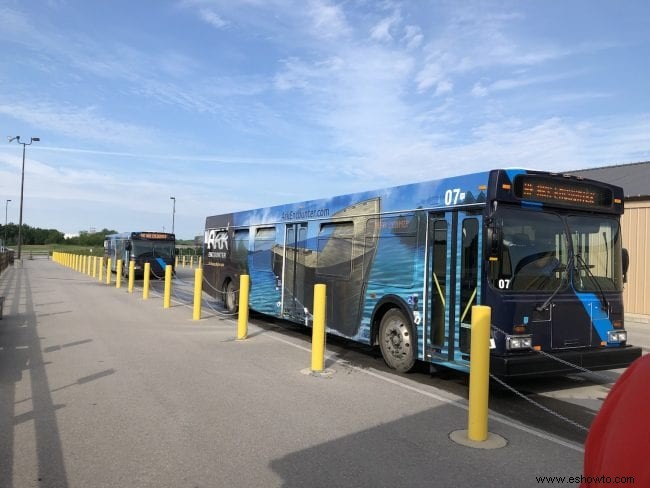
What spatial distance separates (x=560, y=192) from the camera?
683 cm

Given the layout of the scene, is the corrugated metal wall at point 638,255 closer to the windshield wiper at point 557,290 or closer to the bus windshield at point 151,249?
the windshield wiper at point 557,290

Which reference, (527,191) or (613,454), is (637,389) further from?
(527,191)

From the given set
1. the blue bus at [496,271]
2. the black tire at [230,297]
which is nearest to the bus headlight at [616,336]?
the blue bus at [496,271]

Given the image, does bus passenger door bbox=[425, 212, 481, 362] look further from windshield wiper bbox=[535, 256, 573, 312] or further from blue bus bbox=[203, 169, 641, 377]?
windshield wiper bbox=[535, 256, 573, 312]

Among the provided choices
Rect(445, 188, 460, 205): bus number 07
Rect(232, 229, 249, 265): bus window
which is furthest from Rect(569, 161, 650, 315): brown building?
Rect(445, 188, 460, 205): bus number 07

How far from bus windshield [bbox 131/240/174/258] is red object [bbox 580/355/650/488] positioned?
1141 inches

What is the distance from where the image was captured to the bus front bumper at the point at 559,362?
19.7 feet

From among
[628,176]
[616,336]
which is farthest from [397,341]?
[628,176]

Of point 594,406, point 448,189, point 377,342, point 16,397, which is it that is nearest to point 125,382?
point 16,397

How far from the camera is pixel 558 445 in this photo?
16.2ft

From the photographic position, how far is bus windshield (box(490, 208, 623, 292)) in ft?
20.8

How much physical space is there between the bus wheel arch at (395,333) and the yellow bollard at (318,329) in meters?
1.09

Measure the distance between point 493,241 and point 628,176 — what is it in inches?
681

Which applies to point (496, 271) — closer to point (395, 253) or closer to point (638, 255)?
point (395, 253)
